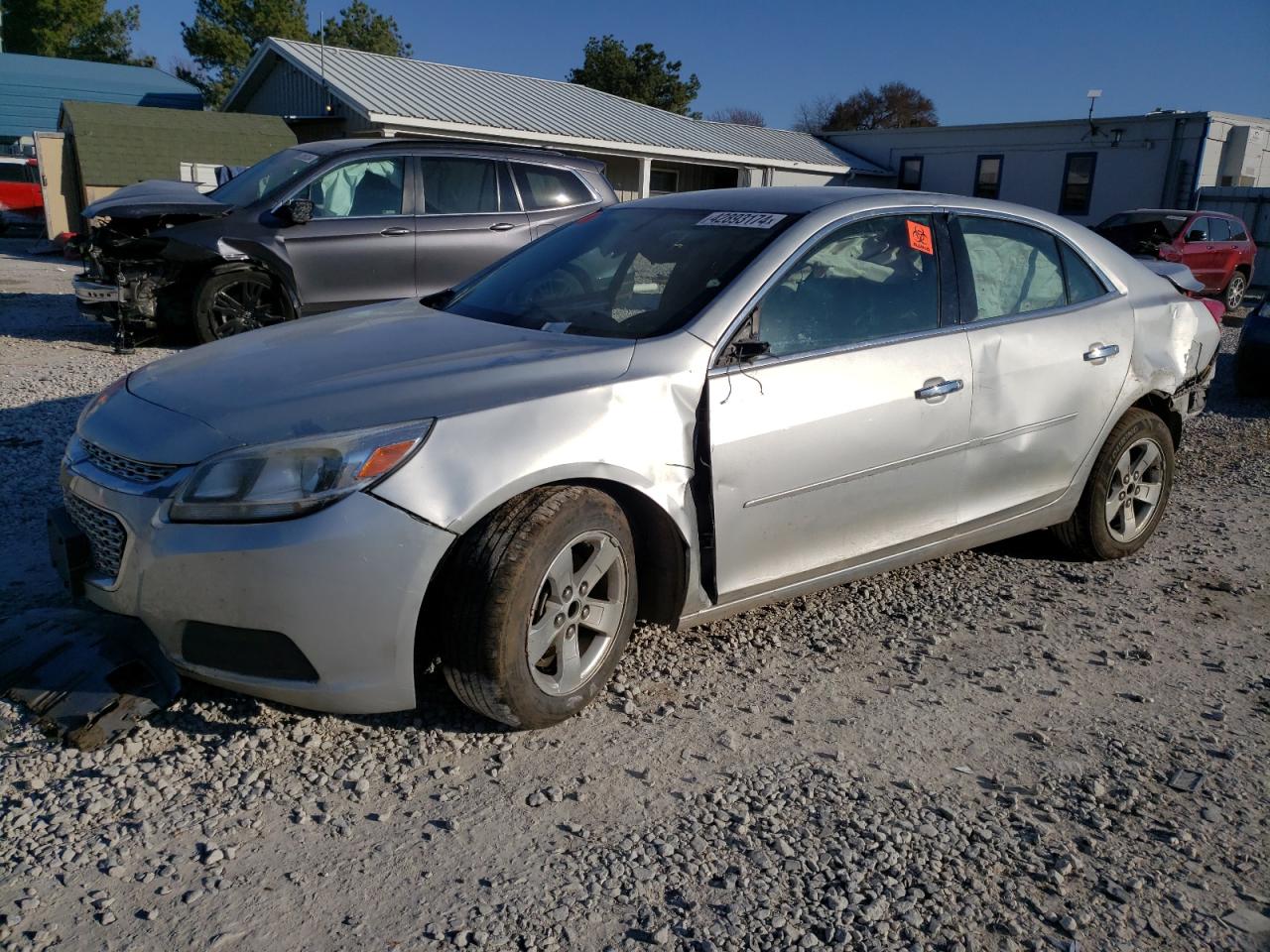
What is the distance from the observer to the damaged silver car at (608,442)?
2732 mm

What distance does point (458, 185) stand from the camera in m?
9.20

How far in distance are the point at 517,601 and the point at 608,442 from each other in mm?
554

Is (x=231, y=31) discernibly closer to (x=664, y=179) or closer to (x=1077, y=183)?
(x=664, y=179)

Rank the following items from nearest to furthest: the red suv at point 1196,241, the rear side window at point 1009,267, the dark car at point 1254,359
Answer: the rear side window at point 1009,267
the dark car at point 1254,359
the red suv at point 1196,241

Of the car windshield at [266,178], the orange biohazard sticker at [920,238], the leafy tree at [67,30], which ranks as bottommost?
the orange biohazard sticker at [920,238]

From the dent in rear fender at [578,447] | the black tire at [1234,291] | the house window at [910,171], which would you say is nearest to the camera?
the dent in rear fender at [578,447]

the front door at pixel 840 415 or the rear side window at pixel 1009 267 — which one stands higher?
the rear side window at pixel 1009 267

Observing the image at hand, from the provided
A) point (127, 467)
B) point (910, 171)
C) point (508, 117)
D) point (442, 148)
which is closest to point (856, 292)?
point (127, 467)

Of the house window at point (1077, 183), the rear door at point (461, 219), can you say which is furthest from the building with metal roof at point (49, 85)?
the rear door at point (461, 219)

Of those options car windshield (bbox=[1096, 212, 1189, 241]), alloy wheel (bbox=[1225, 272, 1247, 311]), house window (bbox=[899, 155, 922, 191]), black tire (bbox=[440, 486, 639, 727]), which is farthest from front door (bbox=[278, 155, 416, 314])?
house window (bbox=[899, 155, 922, 191])

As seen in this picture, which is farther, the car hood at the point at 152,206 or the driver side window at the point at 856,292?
the car hood at the point at 152,206

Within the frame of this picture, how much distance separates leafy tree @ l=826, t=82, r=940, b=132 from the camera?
6700cm

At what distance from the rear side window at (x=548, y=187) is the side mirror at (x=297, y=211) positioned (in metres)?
1.95

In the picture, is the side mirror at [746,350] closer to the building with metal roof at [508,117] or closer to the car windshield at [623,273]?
the car windshield at [623,273]
